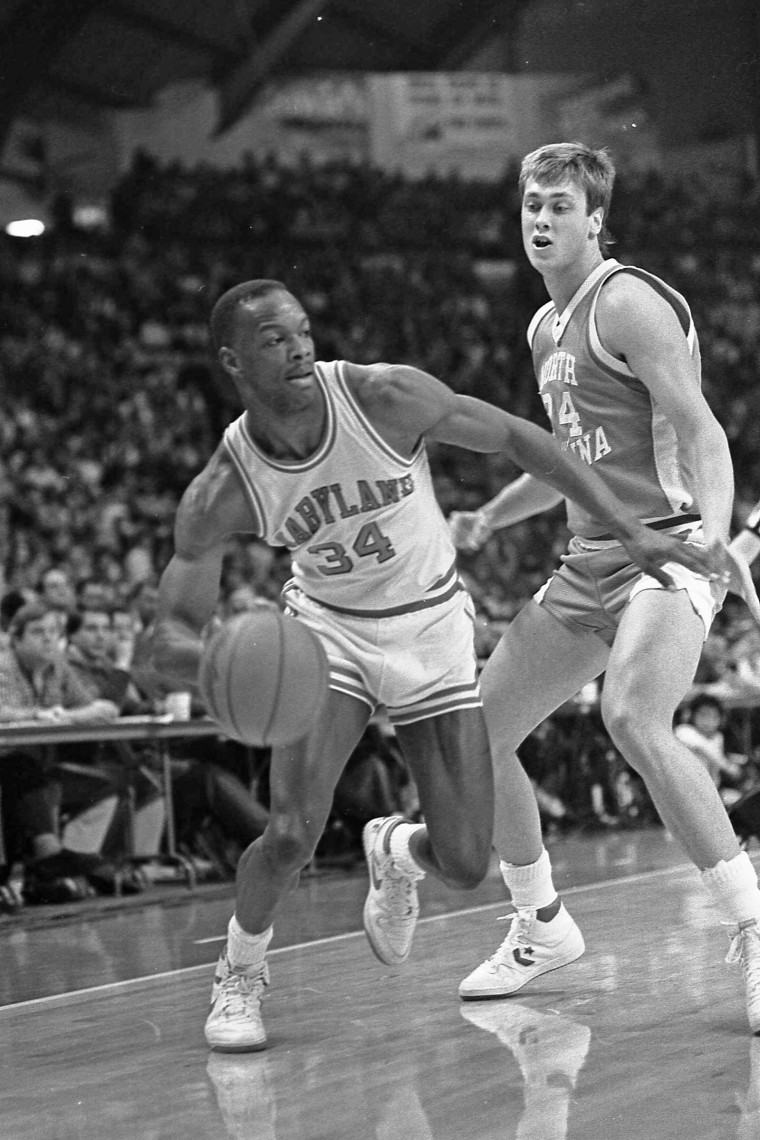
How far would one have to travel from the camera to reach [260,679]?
305 centimetres

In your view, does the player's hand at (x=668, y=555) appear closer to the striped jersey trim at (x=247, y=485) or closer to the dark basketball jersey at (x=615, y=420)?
the dark basketball jersey at (x=615, y=420)

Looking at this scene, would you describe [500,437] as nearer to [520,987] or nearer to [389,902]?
[389,902]

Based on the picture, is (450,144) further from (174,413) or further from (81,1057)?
(81,1057)

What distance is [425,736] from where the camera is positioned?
12.0 feet

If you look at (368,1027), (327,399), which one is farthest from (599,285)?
(368,1027)

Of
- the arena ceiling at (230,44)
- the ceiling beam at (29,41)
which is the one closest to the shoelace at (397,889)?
the ceiling beam at (29,41)

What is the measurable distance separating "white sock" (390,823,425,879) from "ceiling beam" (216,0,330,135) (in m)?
18.4

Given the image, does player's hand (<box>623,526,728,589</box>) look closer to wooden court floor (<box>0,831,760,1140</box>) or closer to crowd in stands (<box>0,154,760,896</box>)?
wooden court floor (<box>0,831,760,1140</box>)

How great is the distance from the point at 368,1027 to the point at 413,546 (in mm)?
1202

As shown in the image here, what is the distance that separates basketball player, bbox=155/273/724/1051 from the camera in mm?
3439

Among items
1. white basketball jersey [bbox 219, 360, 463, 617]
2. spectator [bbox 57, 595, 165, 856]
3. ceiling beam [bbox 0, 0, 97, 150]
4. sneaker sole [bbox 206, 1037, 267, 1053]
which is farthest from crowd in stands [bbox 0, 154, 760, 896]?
white basketball jersey [bbox 219, 360, 463, 617]

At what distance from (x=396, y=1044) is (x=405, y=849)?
0.47m

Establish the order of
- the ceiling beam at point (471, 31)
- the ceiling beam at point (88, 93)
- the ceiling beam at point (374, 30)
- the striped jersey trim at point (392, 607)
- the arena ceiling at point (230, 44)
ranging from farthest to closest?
the ceiling beam at point (471, 31)
the ceiling beam at point (374, 30)
the ceiling beam at point (88, 93)
the arena ceiling at point (230, 44)
the striped jersey trim at point (392, 607)

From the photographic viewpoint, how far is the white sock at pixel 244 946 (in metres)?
3.69
